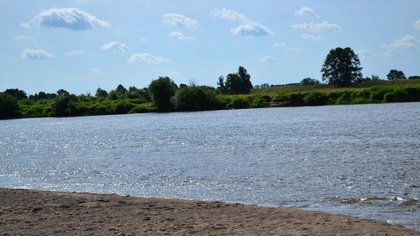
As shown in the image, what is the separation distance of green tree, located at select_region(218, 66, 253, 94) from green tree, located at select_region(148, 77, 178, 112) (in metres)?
46.6

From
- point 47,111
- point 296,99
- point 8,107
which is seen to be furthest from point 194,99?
point 8,107

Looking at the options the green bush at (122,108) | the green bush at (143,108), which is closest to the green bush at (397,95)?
the green bush at (143,108)

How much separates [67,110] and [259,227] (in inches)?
5196

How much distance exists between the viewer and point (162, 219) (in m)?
15.0

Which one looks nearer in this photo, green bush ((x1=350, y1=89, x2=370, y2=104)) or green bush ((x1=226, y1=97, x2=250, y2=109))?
green bush ((x1=350, y1=89, x2=370, y2=104))

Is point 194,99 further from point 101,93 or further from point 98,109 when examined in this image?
point 101,93

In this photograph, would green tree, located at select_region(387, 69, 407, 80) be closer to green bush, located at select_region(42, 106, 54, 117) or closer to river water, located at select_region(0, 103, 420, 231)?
green bush, located at select_region(42, 106, 54, 117)

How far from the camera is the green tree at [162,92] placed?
121500mm

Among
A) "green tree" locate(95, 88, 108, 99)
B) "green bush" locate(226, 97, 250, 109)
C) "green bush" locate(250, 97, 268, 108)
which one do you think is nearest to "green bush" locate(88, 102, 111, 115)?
"green tree" locate(95, 88, 108, 99)

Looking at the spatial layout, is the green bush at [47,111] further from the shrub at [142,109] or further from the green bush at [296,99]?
the green bush at [296,99]

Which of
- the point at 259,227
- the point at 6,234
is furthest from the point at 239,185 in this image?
the point at 6,234

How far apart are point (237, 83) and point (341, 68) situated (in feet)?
122

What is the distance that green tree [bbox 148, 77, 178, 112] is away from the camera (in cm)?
12150

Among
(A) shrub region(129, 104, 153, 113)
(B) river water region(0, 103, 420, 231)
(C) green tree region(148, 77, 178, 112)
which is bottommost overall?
(B) river water region(0, 103, 420, 231)
